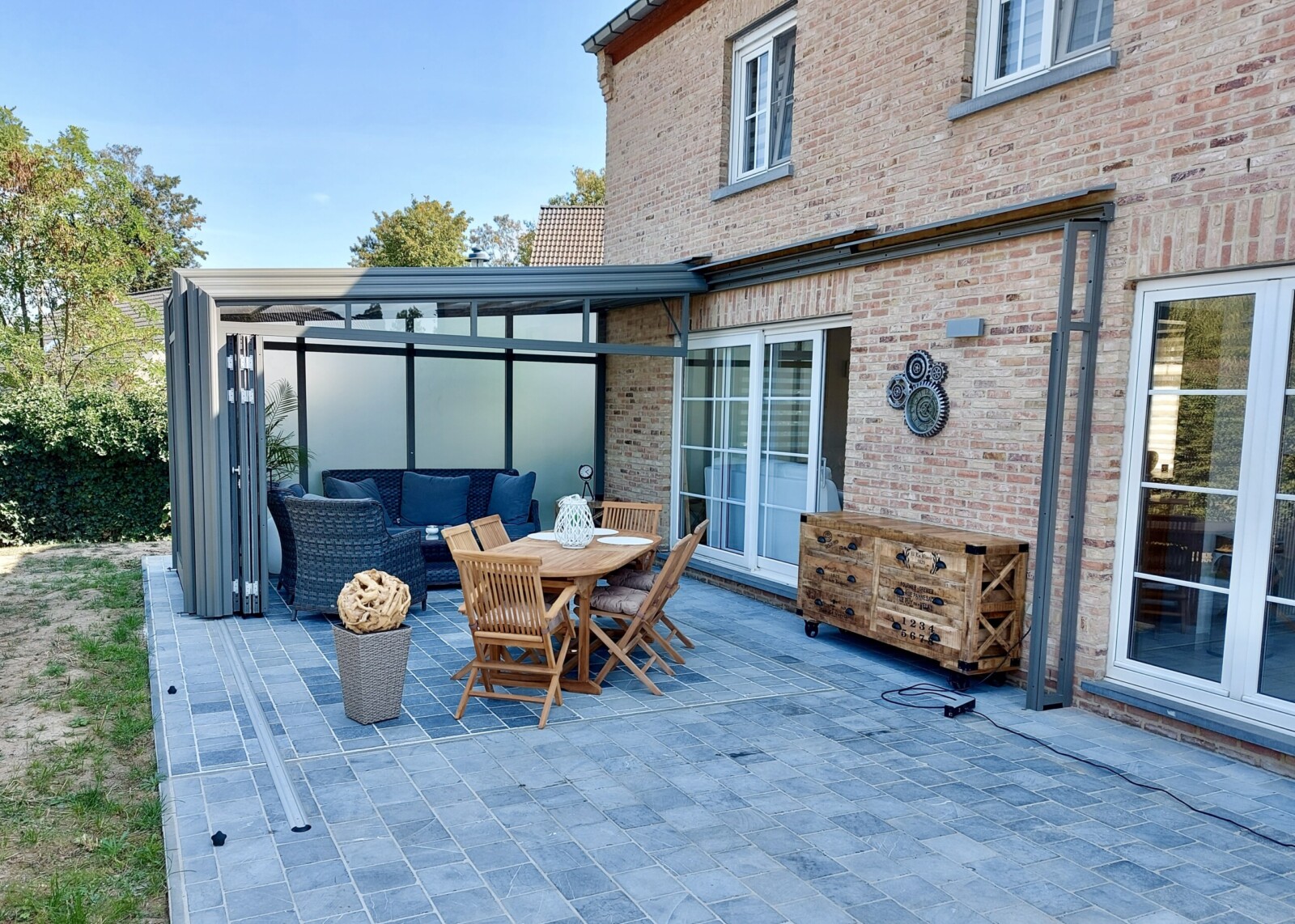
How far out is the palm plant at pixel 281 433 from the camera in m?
8.44

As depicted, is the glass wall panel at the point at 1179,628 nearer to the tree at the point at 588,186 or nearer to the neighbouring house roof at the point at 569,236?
the neighbouring house roof at the point at 569,236

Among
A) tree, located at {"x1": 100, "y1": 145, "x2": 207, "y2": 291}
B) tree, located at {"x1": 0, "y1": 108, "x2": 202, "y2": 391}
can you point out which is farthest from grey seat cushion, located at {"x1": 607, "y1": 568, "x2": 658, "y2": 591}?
tree, located at {"x1": 100, "y1": 145, "x2": 207, "y2": 291}

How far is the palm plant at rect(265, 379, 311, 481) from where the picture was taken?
844 centimetres

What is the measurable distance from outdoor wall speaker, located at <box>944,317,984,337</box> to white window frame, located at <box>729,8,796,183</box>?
254cm

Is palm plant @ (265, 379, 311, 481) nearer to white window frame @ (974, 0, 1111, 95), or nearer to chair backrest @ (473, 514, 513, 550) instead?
chair backrest @ (473, 514, 513, 550)

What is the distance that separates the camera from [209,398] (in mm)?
6223

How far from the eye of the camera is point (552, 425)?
31.7ft

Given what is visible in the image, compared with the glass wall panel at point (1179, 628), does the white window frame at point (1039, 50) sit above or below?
above

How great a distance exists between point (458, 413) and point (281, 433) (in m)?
1.80

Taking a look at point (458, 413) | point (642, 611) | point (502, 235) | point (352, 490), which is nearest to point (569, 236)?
point (458, 413)

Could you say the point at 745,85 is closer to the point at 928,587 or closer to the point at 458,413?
the point at 458,413

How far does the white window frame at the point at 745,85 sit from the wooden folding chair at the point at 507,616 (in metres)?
4.46

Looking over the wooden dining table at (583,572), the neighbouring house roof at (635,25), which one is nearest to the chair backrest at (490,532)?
the wooden dining table at (583,572)

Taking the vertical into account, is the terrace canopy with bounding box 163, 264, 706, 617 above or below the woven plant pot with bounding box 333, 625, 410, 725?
above
